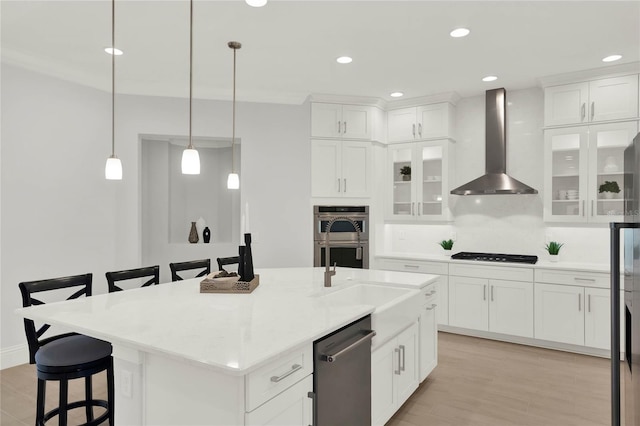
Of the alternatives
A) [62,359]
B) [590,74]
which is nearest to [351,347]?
[62,359]

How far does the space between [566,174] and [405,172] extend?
5.92ft

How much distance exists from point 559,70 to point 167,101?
169 inches

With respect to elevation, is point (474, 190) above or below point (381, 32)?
below

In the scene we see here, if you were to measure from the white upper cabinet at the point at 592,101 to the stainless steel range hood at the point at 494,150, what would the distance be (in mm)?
494

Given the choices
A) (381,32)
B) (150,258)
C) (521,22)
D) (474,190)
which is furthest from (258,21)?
(150,258)

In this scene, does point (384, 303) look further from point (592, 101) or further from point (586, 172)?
point (592, 101)

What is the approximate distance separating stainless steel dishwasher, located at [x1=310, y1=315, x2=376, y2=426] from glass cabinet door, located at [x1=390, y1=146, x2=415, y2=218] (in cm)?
321

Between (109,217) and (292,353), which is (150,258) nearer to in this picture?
(109,217)

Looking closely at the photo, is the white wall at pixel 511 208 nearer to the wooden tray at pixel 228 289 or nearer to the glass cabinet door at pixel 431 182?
the glass cabinet door at pixel 431 182

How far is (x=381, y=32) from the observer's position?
319 cm

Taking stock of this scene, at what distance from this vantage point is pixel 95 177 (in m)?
4.42

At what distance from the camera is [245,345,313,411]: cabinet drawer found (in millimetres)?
1438

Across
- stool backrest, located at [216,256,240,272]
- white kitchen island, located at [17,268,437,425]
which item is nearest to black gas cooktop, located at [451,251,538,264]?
stool backrest, located at [216,256,240,272]

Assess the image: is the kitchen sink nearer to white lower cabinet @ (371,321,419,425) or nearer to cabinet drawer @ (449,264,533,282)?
white lower cabinet @ (371,321,419,425)
